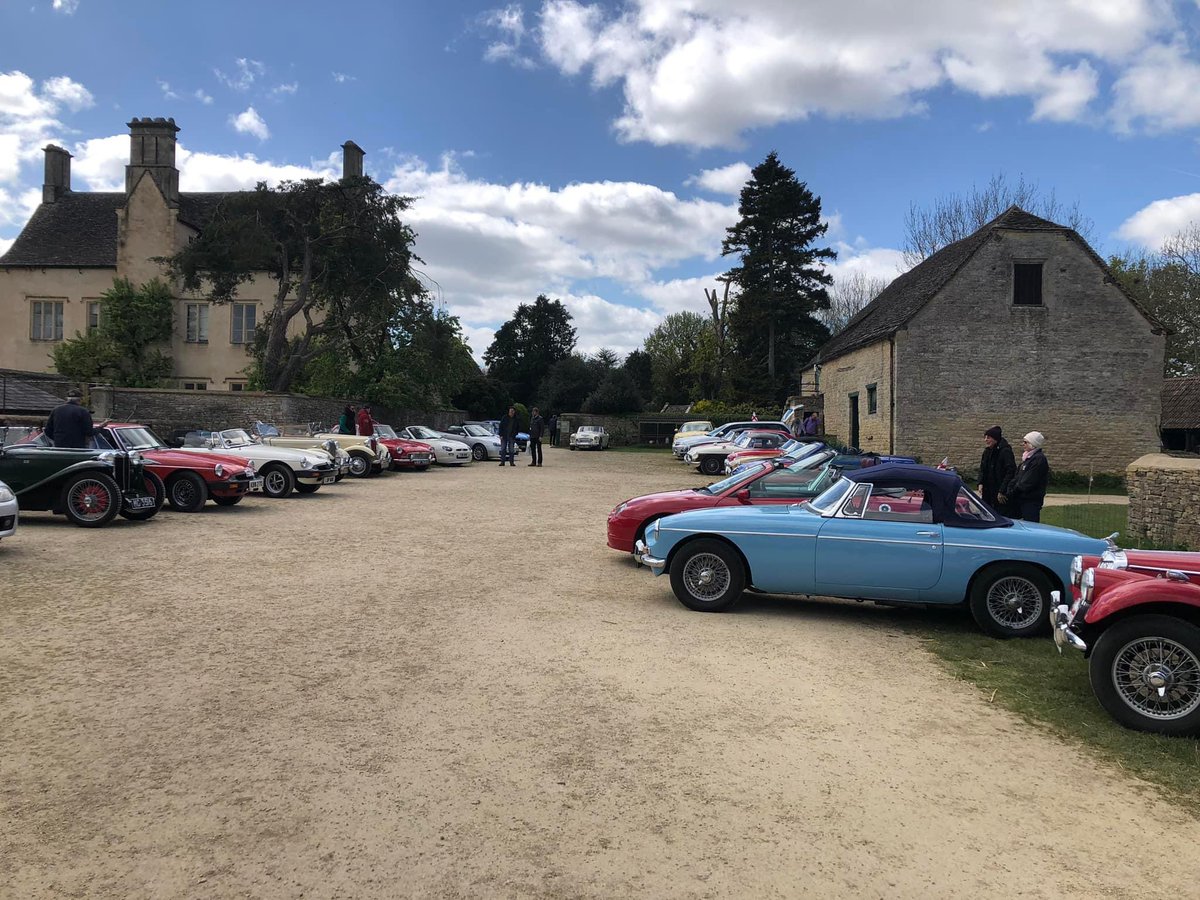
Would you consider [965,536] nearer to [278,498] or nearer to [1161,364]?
[278,498]

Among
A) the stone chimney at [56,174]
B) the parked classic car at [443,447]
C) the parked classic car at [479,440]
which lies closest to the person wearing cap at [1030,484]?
the parked classic car at [443,447]

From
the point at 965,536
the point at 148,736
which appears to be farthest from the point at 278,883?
the point at 965,536

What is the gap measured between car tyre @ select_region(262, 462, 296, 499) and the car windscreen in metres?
3.00

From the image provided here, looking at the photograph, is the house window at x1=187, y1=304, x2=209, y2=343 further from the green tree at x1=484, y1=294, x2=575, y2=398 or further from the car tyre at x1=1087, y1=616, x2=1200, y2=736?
the car tyre at x1=1087, y1=616, x2=1200, y2=736

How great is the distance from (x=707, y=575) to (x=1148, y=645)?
140 inches

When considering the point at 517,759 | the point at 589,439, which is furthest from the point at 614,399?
the point at 517,759

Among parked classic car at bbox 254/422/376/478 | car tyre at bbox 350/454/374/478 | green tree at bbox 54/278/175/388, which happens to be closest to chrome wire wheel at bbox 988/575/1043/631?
parked classic car at bbox 254/422/376/478

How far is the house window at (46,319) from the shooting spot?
4094cm

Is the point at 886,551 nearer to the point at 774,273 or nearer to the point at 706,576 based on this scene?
the point at 706,576

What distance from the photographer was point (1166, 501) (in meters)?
11.7

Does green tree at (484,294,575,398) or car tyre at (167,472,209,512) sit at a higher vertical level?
green tree at (484,294,575,398)

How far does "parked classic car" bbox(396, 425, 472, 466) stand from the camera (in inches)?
1124

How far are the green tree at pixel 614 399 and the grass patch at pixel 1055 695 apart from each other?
49090 millimetres

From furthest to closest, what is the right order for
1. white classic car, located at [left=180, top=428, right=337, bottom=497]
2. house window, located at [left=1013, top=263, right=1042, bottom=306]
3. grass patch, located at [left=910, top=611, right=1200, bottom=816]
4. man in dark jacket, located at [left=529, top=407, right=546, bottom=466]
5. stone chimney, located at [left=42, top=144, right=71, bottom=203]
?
stone chimney, located at [left=42, top=144, right=71, bottom=203], man in dark jacket, located at [left=529, top=407, right=546, bottom=466], house window, located at [left=1013, top=263, right=1042, bottom=306], white classic car, located at [left=180, top=428, right=337, bottom=497], grass patch, located at [left=910, top=611, right=1200, bottom=816]
